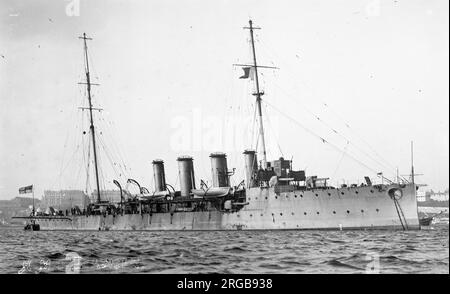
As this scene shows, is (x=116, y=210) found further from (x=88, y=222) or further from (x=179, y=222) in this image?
(x=179, y=222)

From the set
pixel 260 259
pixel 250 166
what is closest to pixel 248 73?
pixel 250 166

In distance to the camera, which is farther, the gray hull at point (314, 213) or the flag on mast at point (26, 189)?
the flag on mast at point (26, 189)

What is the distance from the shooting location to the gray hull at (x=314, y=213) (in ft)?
93.1

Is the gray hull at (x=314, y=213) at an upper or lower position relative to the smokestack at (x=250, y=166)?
lower

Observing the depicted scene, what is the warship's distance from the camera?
28.7 meters

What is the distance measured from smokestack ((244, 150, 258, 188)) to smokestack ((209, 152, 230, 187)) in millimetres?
2310

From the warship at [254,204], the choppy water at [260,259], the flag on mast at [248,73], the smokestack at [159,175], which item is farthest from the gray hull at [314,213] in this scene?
the choppy water at [260,259]

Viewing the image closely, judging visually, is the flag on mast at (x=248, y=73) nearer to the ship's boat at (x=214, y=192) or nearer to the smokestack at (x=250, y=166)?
the smokestack at (x=250, y=166)

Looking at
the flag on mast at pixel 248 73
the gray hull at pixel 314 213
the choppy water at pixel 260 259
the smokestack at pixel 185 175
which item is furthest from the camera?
the smokestack at pixel 185 175

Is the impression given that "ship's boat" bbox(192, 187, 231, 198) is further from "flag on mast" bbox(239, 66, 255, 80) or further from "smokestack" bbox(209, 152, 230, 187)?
"flag on mast" bbox(239, 66, 255, 80)

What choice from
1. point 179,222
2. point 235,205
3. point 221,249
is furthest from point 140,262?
point 179,222

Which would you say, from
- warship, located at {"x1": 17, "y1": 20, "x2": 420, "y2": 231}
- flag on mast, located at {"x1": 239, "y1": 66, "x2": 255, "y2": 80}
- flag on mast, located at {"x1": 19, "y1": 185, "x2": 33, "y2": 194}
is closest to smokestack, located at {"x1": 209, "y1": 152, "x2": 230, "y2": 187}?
warship, located at {"x1": 17, "y1": 20, "x2": 420, "y2": 231}

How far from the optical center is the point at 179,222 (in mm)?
40375

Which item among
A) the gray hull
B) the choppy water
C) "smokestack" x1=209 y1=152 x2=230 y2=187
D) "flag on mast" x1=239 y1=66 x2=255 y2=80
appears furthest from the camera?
"smokestack" x1=209 y1=152 x2=230 y2=187
